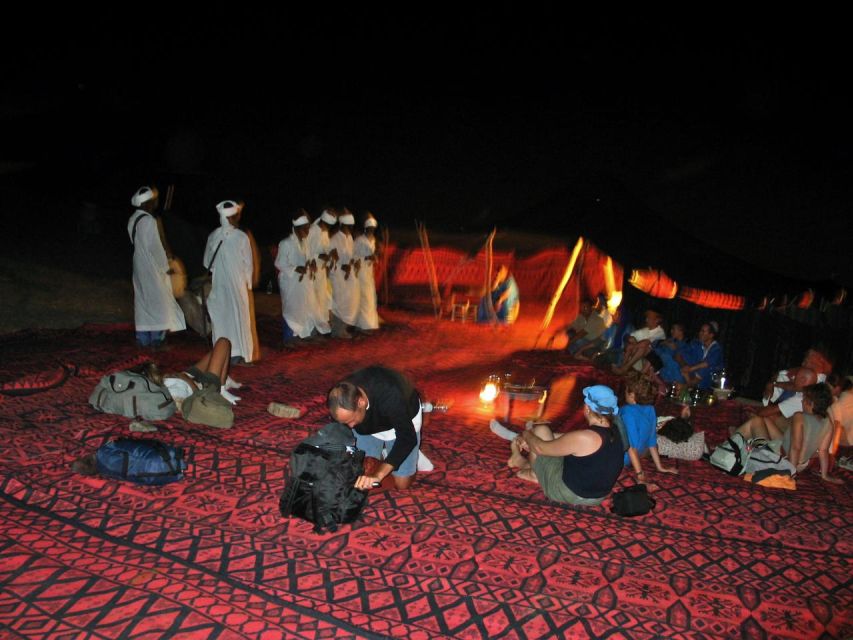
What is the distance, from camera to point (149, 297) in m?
8.70

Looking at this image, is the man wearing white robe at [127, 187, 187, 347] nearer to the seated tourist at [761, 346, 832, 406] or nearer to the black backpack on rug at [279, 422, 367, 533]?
the black backpack on rug at [279, 422, 367, 533]

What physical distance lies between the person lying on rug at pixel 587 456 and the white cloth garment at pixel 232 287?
4.53 meters

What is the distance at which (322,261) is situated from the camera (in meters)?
10.7

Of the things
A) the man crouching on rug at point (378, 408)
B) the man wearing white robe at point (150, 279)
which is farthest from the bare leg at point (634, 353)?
the man wearing white robe at point (150, 279)

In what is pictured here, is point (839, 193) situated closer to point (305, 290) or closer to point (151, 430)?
point (305, 290)

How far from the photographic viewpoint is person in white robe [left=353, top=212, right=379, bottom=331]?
11.5 meters

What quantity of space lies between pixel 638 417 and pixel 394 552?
2.39 meters

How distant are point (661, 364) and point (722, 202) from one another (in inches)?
369

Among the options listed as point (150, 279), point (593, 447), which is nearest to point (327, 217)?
point (150, 279)

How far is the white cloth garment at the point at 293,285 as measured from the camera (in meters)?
10.1

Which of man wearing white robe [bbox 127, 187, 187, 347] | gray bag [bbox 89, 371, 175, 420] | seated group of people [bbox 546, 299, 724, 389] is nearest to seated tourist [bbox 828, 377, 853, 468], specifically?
seated group of people [bbox 546, 299, 724, 389]

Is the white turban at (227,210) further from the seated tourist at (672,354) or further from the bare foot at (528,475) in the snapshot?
the seated tourist at (672,354)

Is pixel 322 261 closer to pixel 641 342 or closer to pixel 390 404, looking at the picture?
pixel 641 342

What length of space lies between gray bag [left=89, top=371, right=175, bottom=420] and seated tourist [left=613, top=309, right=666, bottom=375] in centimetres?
592
